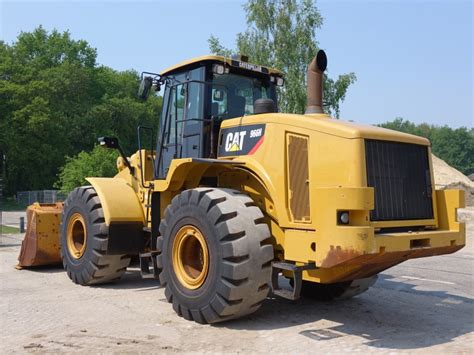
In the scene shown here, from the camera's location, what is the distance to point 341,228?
5191mm

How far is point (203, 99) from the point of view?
23.8 ft

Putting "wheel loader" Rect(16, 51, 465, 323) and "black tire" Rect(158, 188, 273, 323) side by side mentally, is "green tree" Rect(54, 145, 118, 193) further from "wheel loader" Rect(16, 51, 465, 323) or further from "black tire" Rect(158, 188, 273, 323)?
"black tire" Rect(158, 188, 273, 323)

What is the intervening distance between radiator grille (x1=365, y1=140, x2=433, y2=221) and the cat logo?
1694mm

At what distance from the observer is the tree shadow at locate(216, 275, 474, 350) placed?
5688 millimetres

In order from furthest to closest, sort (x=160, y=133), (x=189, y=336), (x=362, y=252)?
(x=160, y=133)
(x=189, y=336)
(x=362, y=252)

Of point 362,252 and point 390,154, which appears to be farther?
point 390,154

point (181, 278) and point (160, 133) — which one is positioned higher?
point (160, 133)

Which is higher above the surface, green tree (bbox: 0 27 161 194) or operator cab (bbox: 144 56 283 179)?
green tree (bbox: 0 27 161 194)

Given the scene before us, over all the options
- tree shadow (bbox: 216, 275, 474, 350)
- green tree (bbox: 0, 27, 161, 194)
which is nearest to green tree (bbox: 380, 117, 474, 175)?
green tree (bbox: 0, 27, 161, 194)

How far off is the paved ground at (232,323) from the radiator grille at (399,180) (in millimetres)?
1305

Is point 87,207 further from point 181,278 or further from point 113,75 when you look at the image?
point 113,75

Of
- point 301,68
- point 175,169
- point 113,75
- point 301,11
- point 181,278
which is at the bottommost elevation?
point 181,278

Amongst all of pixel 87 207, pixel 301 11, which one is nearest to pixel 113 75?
pixel 301 11

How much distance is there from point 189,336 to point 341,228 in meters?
1.94
